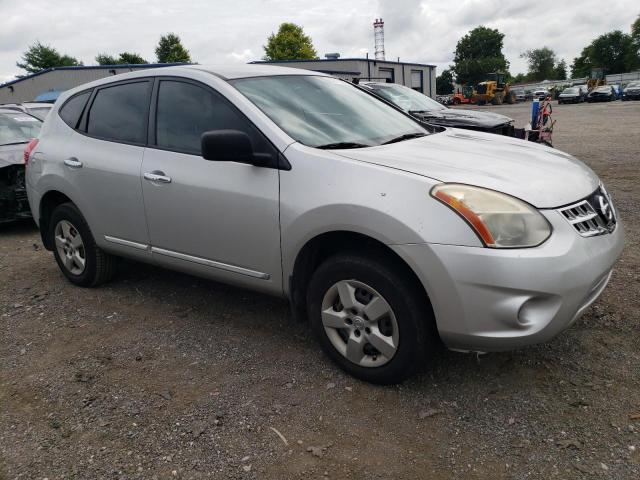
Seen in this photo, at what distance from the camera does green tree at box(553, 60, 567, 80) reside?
11094 centimetres

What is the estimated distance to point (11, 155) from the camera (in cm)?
653

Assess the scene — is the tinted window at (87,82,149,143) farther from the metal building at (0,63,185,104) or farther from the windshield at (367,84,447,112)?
the metal building at (0,63,185,104)

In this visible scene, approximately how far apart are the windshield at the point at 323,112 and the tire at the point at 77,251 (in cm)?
185

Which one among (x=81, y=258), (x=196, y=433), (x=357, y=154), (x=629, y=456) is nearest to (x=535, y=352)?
(x=629, y=456)

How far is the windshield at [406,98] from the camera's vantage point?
9.30 meters

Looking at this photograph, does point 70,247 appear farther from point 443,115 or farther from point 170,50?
point 170,50

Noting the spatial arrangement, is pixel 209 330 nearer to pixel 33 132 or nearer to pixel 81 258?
pixel 81 258

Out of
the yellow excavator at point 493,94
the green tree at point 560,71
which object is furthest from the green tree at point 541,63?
the yellow excavator at point 493,94

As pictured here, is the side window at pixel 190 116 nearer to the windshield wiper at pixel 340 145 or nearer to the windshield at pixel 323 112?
the windshield at pixel 323 112

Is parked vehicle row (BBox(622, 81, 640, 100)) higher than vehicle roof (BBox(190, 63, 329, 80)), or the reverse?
parked vehicle row (BBox(622, 81, 640, 100))

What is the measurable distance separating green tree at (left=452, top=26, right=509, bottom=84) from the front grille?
89.8m

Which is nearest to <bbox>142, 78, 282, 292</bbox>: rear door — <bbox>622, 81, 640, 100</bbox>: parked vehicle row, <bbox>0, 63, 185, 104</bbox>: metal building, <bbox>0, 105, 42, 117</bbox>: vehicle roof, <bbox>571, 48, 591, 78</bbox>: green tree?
<bbox>0, 105, 42, 117</bbox>: vehicle roof

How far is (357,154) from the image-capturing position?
2.84 metres

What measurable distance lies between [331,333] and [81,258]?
8.34 feet
